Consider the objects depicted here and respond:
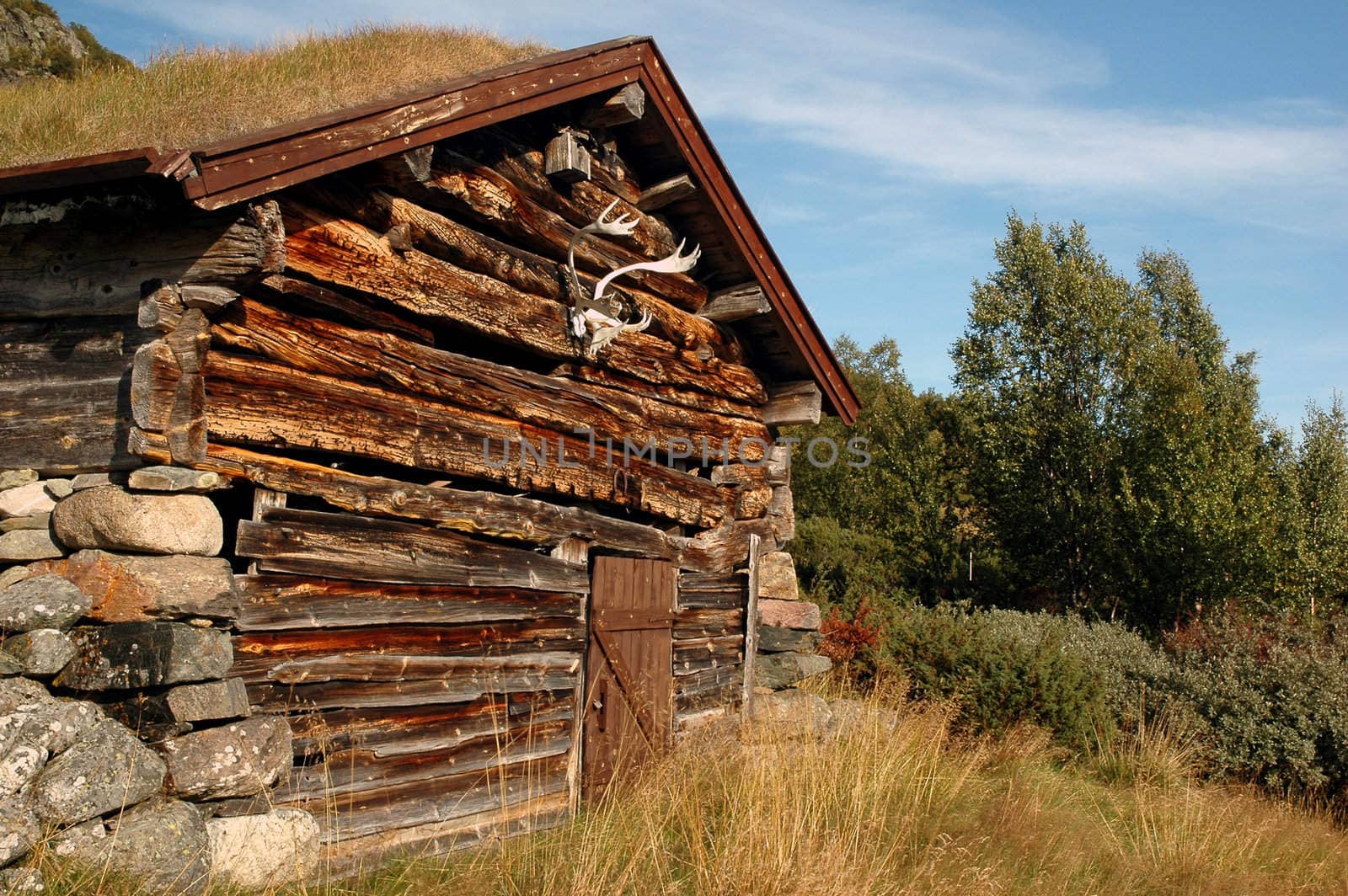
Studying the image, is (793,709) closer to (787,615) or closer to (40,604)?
(787,615)

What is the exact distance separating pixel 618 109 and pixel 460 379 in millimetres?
2432

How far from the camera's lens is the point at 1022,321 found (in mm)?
23266

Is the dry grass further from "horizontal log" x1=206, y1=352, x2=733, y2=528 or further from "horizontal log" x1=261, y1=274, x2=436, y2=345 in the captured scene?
"horizontal log" x1=206, y1=352, x2=733, y2=528

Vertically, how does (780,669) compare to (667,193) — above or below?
below

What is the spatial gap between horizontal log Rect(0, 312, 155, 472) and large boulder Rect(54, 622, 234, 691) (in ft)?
2.78

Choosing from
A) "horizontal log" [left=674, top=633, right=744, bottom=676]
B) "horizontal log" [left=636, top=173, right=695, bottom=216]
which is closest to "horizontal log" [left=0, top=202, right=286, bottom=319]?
"horizontal log" [left=636, top=173, right=695, bottom=216]

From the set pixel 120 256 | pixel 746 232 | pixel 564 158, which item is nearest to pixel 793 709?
pixel 746 232

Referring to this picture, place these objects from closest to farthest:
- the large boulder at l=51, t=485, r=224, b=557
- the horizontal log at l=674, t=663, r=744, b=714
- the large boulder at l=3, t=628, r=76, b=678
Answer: the large boulder at l=3, t=628, r=76, b=678
the large boulder at l=51, t=485, r=224, b=557
the horizontal log at l=674, t=663, r=744, b=714

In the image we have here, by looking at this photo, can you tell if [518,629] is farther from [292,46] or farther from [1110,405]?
[1110,405]

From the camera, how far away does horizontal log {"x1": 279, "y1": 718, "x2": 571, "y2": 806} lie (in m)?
5.13

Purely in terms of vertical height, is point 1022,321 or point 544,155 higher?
point 1022,321

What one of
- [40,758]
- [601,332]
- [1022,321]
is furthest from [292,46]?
[1022,321]

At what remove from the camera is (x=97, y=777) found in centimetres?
399

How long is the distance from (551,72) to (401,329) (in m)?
2.01
